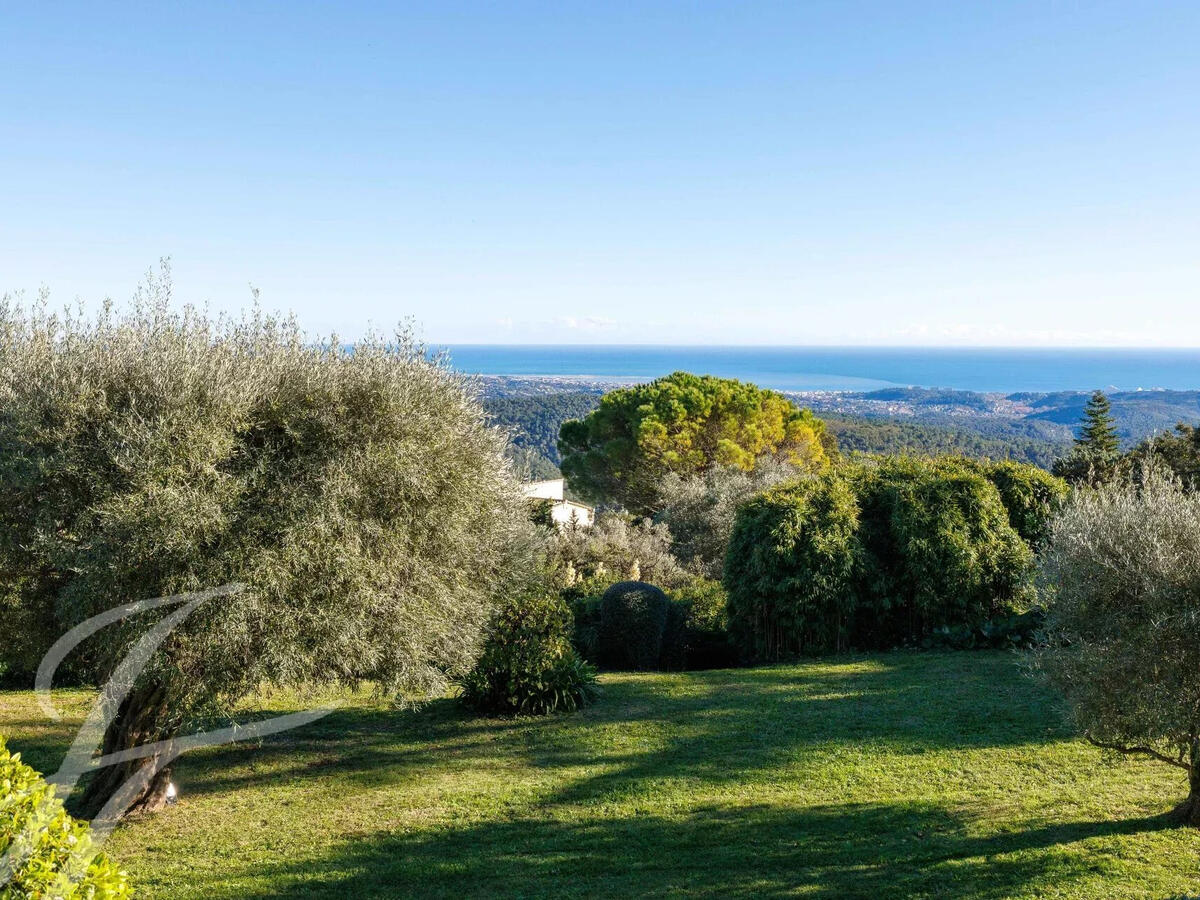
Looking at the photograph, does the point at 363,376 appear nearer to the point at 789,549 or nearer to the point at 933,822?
the point at 933,822

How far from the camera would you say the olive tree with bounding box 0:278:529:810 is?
21.8 feet

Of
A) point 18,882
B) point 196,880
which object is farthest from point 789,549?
point 18,882

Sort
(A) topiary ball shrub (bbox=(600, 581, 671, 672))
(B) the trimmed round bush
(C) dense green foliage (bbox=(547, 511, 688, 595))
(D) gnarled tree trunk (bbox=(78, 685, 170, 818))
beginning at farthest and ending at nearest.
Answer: (C) dense green foliage (bbox=(547, 511, 688, 595))
(B) the trimmed round bush
(A) topiary ball shrub (bbox=(600, 581, 671, 672))
(D) gnarled tree trunk (bbox=(78, 685, 170, 818))

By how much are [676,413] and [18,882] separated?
102 ft

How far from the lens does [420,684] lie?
26.2 ft

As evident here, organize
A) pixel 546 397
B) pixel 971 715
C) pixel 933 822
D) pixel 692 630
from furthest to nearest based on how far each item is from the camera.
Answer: pixel 546 397 < pixel 692 630 < pixel 971 715 < pixel 933 822

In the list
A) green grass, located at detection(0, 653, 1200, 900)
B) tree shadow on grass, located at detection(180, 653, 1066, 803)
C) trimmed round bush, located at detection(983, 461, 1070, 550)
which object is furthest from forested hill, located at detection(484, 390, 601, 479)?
green grass, located at detection(0, 653, 1200, 900)

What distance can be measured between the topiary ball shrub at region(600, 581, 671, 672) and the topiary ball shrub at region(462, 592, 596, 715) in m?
3.22

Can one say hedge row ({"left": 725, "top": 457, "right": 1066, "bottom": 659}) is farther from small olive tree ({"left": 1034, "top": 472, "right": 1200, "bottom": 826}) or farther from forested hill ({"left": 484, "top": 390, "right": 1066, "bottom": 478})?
forested hill ({"left": 484, "top": 390, "right": 1066, "bottom": 478})

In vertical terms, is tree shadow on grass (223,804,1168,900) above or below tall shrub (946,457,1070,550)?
below

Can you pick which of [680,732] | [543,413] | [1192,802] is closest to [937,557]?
[680,732]

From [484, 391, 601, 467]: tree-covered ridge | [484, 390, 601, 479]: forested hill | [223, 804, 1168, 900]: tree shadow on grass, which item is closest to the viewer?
[223, 804, 1168, 900]: tree shadow on grass

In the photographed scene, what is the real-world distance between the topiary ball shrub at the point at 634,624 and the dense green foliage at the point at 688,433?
1778cm

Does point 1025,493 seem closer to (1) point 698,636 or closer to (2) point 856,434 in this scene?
(1) point 698,636
